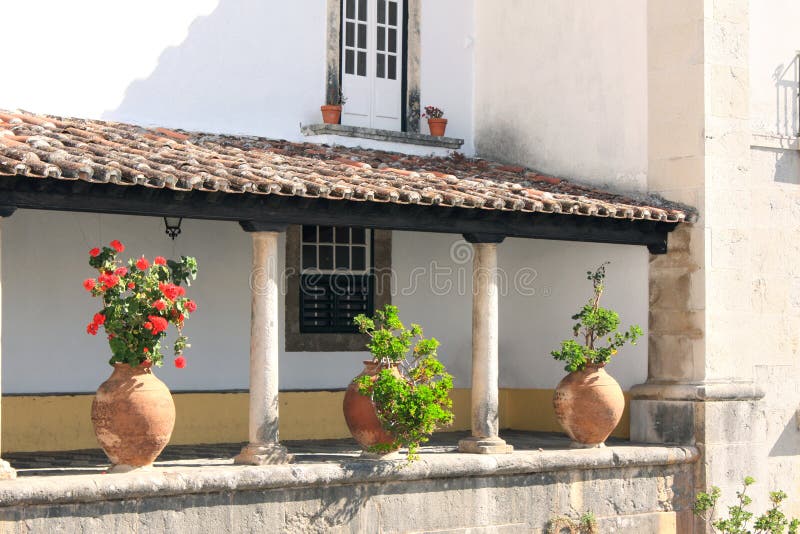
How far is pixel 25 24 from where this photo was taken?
11.7 meters

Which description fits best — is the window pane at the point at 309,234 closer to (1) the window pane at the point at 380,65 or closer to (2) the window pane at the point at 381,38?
(1) the window pane at the point at 380,65

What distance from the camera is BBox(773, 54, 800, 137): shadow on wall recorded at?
13352 mm

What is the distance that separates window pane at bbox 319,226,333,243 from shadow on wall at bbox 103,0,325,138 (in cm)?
105

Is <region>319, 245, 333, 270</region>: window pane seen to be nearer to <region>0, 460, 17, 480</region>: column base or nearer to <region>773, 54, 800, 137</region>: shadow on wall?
<region>773, 54, 800, 137</region>: shadow on wall

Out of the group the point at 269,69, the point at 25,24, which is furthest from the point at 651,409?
the point at 25,24

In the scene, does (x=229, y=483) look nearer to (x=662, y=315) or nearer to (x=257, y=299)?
(x=257, y=299)

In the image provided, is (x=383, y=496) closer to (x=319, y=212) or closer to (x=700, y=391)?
(x=319, y=212)

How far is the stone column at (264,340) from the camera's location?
1017 cm

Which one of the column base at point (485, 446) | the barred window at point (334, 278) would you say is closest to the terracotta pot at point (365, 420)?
the column base at point (485, 446)

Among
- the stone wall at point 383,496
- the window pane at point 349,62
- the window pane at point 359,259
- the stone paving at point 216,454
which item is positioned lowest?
the stone wall at point 383,496

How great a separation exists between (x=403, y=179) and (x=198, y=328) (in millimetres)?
2620

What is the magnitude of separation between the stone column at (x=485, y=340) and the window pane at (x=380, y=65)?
10.5ft

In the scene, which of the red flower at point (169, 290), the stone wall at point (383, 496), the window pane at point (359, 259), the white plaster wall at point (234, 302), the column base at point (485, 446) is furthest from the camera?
the window pane at point (359, 259)

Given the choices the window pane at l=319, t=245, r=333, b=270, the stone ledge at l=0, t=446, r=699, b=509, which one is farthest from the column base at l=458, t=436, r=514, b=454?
the window pane at l=319, t=245, r=333, b=270
